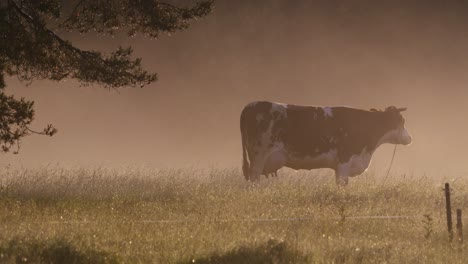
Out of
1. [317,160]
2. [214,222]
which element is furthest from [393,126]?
[214,222]

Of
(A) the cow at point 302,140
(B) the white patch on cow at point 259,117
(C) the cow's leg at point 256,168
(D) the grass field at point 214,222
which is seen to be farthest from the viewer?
(B) the white patch on cow at point 259,117

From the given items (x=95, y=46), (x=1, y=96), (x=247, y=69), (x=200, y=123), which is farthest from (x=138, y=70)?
A: (x=247, y=69)

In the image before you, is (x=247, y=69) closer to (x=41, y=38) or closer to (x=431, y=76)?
(x=431, y=76)

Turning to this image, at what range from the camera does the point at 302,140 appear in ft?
86.4

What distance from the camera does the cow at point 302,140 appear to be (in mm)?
26172

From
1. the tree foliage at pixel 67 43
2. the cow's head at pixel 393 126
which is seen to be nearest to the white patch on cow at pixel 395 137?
the cow's head at pixel 393 126

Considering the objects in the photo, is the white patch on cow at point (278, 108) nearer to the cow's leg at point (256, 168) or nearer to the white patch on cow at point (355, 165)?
the cow's leg at point (256, 168)

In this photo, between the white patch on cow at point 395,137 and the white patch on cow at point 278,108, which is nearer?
the white patch on cow at point 278,108

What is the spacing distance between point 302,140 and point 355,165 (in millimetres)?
1820

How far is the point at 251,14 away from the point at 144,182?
96155 mm

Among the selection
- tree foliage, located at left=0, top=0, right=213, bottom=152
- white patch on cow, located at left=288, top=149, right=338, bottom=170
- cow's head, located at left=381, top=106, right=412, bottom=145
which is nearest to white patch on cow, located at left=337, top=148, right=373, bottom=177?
white patch on cow, located at left=288, top=149, right=338, bottom=170

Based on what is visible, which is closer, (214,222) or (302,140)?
(214,222)

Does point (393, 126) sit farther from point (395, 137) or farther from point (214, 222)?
point (214, 222)

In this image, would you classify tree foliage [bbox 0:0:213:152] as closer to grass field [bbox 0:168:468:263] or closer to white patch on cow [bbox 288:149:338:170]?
grass field [bbox 0:168:468:263]
